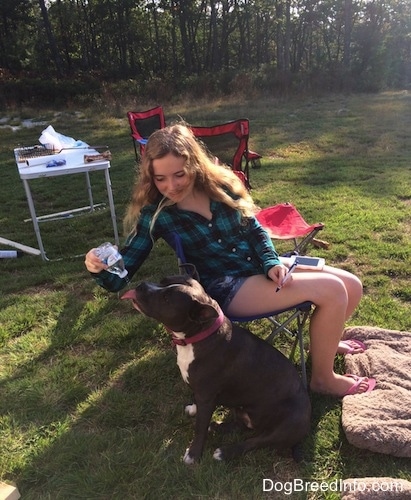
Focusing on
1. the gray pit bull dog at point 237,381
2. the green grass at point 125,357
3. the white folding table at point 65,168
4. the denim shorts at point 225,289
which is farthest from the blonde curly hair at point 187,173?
the white folding table at point 65,168

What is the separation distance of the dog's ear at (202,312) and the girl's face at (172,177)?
2.35ft

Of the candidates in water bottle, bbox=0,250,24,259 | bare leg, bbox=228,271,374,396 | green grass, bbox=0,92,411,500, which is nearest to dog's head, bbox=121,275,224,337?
bare leg, bbox=228,271,374,396

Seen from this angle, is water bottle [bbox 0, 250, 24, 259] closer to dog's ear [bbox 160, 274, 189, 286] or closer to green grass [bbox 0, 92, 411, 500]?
green grass [bbox 0, 92, 411, 500]

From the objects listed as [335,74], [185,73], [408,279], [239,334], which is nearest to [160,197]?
[239,334]

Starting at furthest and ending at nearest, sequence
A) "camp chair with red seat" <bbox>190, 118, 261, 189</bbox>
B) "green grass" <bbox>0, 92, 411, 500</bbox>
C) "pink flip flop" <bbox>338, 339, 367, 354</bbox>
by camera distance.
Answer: "camp chair with red seat" <bbox>190, 118, 261, 189</bbox>, "pink flip flop" <bbox>338, 339, 367, 354</bbox>, "green grass" <bbox>0, 92, 411, 500</bbox>

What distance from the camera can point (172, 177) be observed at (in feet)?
7.28

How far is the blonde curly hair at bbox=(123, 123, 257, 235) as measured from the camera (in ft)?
7.22

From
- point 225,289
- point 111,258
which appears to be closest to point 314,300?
point 225,289

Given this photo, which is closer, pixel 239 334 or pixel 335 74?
pixel 239 334

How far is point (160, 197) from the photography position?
239cm

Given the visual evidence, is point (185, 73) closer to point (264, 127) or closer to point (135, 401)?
point (264, 127)

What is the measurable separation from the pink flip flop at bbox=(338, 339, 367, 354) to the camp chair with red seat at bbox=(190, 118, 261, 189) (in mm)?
2464

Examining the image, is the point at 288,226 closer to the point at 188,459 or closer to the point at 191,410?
the point at 191,410

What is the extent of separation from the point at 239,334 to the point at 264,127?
8710 mm
